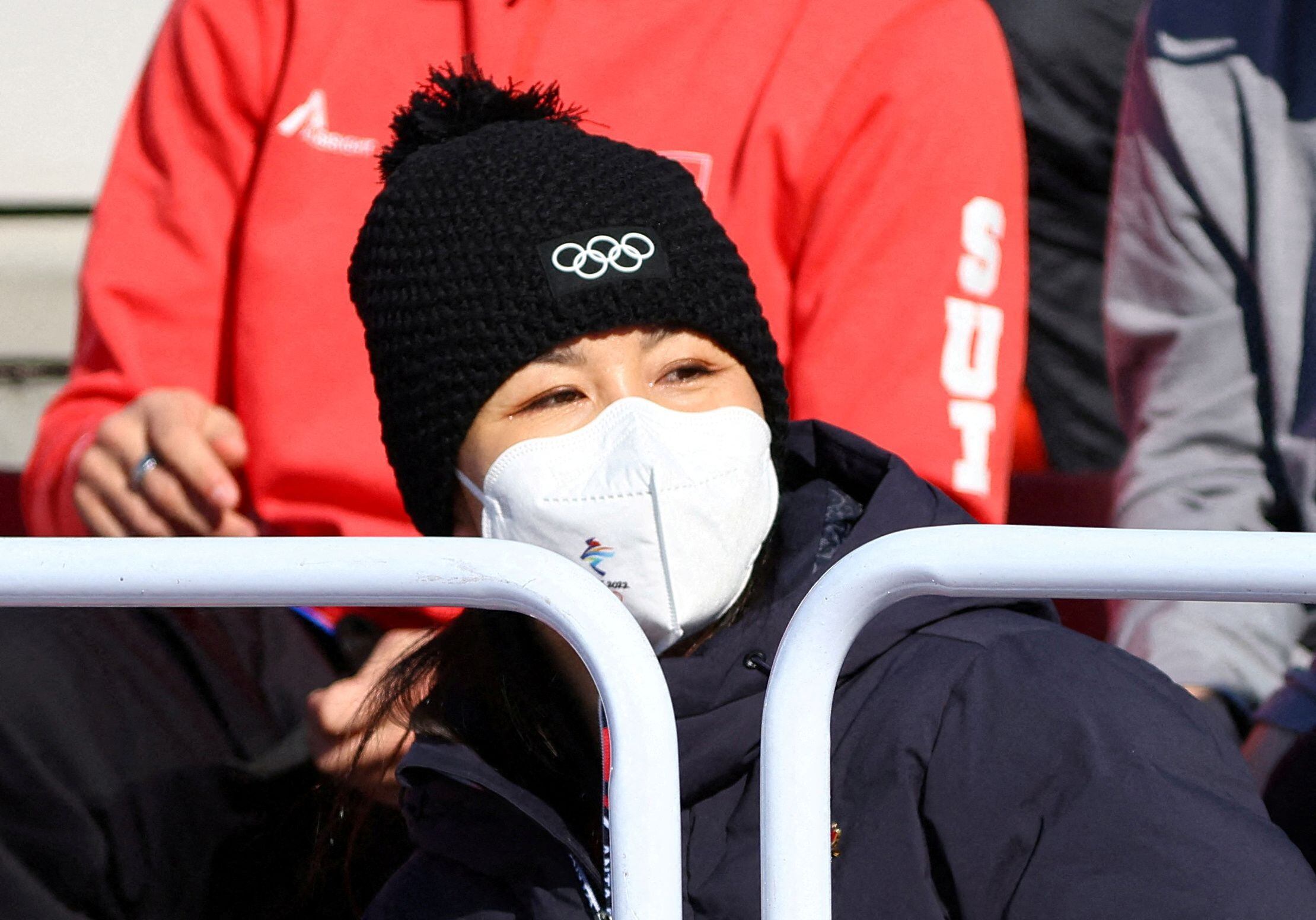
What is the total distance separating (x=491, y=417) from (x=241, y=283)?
79cm

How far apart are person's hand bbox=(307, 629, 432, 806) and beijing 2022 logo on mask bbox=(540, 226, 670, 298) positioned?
1.51 feet

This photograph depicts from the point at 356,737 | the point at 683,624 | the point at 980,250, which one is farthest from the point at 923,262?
the point at 356,737

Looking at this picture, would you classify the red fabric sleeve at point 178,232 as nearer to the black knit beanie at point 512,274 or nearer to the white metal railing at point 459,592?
the black knit beanie at point 512,274

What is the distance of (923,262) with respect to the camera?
2008 millimetres

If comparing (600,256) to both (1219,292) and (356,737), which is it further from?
(1219,292)

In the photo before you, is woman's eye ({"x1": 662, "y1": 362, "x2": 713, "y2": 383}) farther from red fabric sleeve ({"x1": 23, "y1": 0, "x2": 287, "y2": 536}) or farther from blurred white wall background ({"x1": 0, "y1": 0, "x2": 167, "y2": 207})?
blurred white wall background ({"x1": 0, "y1": 0, "x2": 167, "y2": 207})

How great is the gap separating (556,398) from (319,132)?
2.83ft

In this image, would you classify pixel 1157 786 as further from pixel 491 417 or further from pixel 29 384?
pixel 29 384

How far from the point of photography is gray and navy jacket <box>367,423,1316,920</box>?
1062 mm

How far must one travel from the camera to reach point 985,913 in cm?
113

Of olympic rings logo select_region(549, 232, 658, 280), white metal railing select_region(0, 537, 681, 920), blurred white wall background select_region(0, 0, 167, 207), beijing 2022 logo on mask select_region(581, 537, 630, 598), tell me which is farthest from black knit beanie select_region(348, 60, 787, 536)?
blurred white wall background select_region(0, 0, 167, 207)

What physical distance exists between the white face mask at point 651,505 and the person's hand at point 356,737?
1.04 ft

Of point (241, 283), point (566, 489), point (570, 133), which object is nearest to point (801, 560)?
point (566, 489)

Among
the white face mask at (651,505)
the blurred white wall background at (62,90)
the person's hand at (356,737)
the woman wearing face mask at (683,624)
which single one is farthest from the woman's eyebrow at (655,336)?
the blurred white wall background at (62,90)
